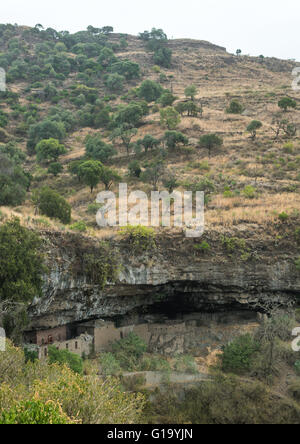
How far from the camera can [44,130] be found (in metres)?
50.6

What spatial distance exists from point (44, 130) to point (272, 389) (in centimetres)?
4303

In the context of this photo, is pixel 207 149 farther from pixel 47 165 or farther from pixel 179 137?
pixel 47 165

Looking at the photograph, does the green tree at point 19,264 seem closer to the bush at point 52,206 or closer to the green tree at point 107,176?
the bush at point 52,206

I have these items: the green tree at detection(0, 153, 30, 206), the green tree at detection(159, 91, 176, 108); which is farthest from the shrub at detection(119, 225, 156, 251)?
the green tree at detection(159, 91, 176, 108)

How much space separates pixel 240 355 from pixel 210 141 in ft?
85.9

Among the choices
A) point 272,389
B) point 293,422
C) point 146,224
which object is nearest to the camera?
point 293,422

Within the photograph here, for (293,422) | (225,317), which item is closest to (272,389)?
(293,422)

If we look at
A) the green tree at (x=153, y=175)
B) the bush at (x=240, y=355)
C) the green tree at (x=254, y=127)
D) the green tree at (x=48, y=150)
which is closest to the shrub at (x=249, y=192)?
the green tree at (x=153, y=175)

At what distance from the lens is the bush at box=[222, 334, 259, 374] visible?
19.8 meters

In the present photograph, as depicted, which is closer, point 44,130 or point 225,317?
point 225,317

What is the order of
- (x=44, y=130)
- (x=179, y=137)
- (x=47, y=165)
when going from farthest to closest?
(x=44, y=130) < (x=47, y=165) < (x=179, y=137)

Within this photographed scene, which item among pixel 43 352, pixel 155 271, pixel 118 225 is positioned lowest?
pixel 43 352

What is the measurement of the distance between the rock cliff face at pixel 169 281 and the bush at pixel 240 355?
3.85 meters

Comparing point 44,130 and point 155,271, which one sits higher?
point 44,130
